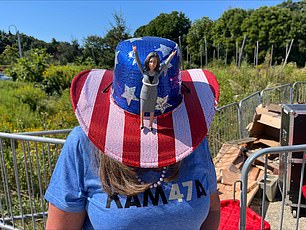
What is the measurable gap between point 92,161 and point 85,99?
0.21m

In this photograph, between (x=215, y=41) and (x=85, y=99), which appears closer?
(x=85, y=99)

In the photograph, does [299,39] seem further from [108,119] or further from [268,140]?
[108,119]

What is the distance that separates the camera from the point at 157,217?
971 millimetres

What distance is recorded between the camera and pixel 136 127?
38.0 inches

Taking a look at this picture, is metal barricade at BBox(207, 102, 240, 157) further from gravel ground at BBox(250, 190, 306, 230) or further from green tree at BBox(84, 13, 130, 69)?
green tree at BBox(84, 13, 130, 69)

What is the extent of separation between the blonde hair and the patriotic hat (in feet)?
0.16

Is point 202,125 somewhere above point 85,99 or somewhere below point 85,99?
below

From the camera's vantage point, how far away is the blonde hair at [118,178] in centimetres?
96

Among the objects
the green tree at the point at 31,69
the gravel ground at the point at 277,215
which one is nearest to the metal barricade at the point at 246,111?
the gravel ground at the point at 277,215

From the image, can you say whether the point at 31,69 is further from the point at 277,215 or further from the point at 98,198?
the point at 98,198

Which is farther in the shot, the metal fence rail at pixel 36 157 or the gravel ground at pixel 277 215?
the gravel ground at pixel 277 215

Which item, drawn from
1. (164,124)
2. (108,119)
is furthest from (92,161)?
(164,124)

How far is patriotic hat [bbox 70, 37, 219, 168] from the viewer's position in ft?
3.05

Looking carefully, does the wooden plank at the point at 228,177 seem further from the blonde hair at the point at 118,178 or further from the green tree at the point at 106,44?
the green tree at the point at 106,44
